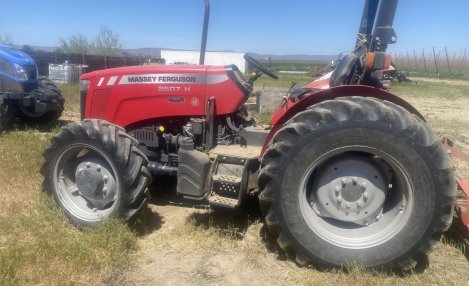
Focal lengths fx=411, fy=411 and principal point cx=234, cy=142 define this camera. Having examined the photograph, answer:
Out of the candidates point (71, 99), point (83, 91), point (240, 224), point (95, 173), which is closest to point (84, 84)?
point (83, 91)

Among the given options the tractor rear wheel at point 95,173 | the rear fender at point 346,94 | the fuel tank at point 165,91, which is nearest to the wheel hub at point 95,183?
the tractor rear wheel at point 95,173

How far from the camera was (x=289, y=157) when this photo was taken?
9.44 feet

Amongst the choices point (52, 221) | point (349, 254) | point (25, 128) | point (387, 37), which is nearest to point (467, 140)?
point (387, 37)

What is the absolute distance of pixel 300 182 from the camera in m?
2.91

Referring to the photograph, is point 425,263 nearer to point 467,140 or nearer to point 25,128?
point 467,140

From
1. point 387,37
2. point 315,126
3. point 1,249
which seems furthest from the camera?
point 387,37

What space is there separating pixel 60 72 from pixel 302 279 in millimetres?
15692

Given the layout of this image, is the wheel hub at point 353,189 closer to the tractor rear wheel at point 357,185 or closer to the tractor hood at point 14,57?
the tractor rear wheel at point 357,185

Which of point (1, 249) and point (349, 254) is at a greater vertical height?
point (349, 254)

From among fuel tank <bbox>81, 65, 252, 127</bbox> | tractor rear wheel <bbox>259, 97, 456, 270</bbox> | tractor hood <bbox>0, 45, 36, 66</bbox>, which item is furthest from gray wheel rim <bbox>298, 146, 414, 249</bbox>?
tractor hood <bbox>0, 45, 36, 66</bbox>

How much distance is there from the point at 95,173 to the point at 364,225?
7.50 ft

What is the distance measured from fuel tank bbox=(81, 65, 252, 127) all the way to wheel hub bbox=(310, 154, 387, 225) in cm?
125

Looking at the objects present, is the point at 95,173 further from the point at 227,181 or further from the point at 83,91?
the point at 227,181

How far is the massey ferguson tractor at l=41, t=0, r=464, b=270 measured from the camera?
277 centimetres
